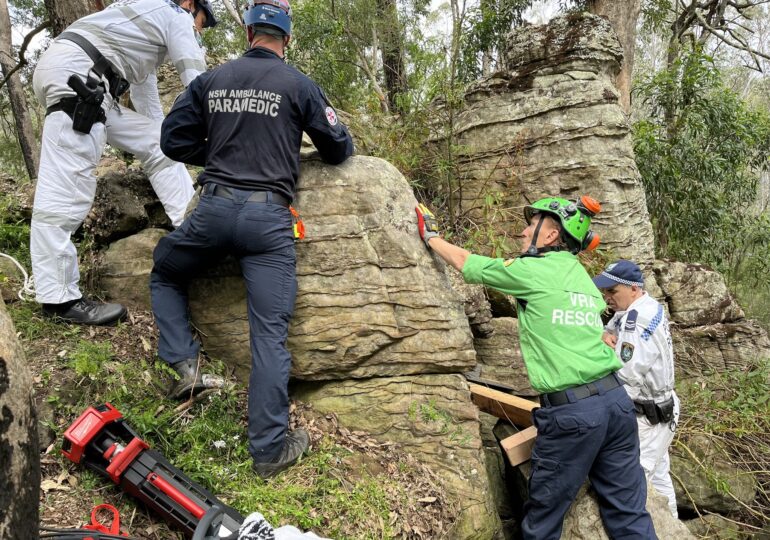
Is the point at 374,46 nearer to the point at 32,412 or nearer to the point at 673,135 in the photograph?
the point at 673,135

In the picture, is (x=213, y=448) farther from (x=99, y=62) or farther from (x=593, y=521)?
(x=99, y=62)

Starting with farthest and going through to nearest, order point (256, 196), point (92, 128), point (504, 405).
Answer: point (504, 405)
point (92, 128)
point (256, 196)

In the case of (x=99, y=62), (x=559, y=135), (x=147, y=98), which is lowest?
(x=559, y=135)

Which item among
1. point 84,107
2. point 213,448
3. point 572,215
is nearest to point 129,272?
point 84,107

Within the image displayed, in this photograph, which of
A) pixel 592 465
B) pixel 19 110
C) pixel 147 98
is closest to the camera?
pixel 592 465

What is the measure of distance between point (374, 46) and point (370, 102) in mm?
5002

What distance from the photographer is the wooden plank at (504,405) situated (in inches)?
173

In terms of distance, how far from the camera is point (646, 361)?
4.48 meters

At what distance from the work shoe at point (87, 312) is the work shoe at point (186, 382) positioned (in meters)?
0.82

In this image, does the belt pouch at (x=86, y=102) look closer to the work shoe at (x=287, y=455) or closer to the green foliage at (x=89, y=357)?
the green foliage at (x=89, y=357)

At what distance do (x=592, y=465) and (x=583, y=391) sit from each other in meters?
0.61

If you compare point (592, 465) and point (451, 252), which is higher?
point (451, 252)

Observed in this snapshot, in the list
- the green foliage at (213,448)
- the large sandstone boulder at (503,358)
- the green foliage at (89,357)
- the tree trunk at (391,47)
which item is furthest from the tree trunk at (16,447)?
the tree trunk at (391,47)

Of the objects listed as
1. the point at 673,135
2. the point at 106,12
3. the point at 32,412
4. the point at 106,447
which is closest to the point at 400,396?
the point at 106,447
